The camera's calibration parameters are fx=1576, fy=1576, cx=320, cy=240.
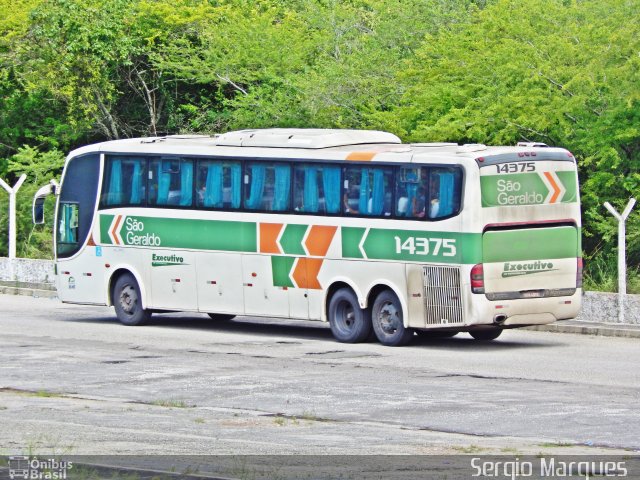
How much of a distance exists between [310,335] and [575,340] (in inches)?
181

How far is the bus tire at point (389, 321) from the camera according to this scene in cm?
2519

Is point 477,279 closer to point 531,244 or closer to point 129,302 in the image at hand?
point 531,244

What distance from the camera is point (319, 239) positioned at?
2639 cm

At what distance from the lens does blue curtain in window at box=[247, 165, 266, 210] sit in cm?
2723

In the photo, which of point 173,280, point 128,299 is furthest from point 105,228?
point 173,280

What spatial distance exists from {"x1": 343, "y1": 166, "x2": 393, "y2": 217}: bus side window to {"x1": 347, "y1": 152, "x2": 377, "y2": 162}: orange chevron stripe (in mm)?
133

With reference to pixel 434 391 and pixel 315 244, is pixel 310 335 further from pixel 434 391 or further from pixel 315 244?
pixel 434 391

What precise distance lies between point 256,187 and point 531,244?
5.11m

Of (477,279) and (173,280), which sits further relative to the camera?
(173,280)

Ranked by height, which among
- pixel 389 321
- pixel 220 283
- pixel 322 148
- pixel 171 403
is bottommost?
pixel 171 403

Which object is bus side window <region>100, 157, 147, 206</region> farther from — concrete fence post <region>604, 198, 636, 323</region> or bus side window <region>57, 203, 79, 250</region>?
concrete fence post <region>604, 198, 636, 323</region>

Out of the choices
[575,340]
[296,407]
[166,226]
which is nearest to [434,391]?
[296,407]

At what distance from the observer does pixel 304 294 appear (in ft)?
87.8

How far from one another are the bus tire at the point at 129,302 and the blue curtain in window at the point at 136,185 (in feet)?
4.91
